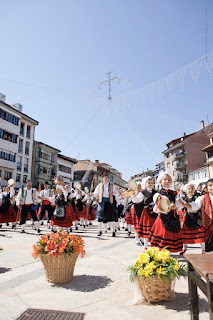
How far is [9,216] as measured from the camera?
11.9m

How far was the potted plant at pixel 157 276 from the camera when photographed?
2.76 metres

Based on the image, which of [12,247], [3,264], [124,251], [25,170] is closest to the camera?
[3,264]

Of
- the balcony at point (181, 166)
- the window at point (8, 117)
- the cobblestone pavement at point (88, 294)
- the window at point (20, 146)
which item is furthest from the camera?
the balcony at point (181, 166)

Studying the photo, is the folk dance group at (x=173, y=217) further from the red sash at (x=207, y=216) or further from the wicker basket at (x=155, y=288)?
the wicker basket at (x=155, y=288)

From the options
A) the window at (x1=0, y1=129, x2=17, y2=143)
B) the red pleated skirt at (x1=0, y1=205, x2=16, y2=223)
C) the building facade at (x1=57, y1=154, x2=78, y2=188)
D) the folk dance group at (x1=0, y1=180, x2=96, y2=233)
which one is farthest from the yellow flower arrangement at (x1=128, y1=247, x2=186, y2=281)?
the building facade at (x1=57, y1=154, x2=78, y2=188)

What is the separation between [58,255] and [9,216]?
369 inches

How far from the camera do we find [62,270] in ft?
11.8

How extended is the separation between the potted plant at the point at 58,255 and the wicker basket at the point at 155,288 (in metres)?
1.17

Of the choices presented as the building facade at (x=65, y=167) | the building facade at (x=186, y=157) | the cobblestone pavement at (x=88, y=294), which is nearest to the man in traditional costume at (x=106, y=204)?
the cobblestone pavement at (x=88, y=294)

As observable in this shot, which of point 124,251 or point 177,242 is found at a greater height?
point 177,242

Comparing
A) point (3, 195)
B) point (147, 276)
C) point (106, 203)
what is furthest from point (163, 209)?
point (3, 195)

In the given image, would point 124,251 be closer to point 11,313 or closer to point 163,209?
point 163,209

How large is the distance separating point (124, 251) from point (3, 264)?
2.73 m

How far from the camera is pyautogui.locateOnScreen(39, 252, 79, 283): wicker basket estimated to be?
354 centimetres
